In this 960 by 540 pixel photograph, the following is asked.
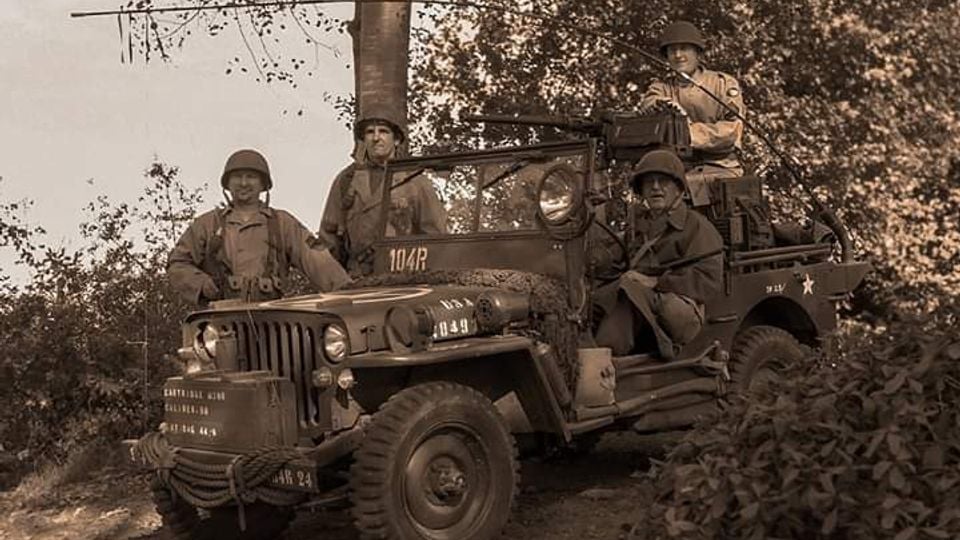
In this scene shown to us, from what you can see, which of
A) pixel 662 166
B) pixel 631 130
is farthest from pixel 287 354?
pixel 631 130

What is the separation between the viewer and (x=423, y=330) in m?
4.75

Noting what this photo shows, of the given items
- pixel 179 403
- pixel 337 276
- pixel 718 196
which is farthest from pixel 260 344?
pixel 718 196

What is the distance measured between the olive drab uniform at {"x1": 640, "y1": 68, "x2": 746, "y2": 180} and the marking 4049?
6.37 ft

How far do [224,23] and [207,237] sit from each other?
4.77 meters

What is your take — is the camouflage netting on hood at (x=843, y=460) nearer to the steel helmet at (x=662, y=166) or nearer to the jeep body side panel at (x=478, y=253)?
the jeep body side panel at (x=478, y=253)

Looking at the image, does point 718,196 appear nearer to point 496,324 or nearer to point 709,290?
point 709,290

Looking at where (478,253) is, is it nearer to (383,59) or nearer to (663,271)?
(663,271)

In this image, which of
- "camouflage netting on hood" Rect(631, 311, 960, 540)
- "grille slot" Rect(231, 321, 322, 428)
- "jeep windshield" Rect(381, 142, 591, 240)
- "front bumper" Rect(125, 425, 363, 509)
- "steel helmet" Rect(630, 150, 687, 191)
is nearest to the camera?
"camouflage netting on hood" Rect(631, 311, 960, 540)

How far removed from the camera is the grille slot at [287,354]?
4656 millimetres

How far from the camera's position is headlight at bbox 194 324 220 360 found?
495 centimetres

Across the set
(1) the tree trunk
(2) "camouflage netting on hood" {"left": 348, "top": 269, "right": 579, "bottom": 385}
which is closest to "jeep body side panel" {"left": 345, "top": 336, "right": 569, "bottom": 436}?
(2) "camouflage netting on hood" {"left": 348, "top": 269, "right": 579, "bottom": 385}

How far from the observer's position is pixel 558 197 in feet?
18.9

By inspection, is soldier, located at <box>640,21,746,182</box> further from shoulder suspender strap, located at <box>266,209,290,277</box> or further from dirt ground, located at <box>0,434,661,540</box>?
shoulder suspender strap, located at <box>266,209,290,277</box>

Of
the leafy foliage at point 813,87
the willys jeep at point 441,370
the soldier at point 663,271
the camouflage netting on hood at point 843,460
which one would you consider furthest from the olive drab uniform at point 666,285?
the leafy foliage at point 813,87
